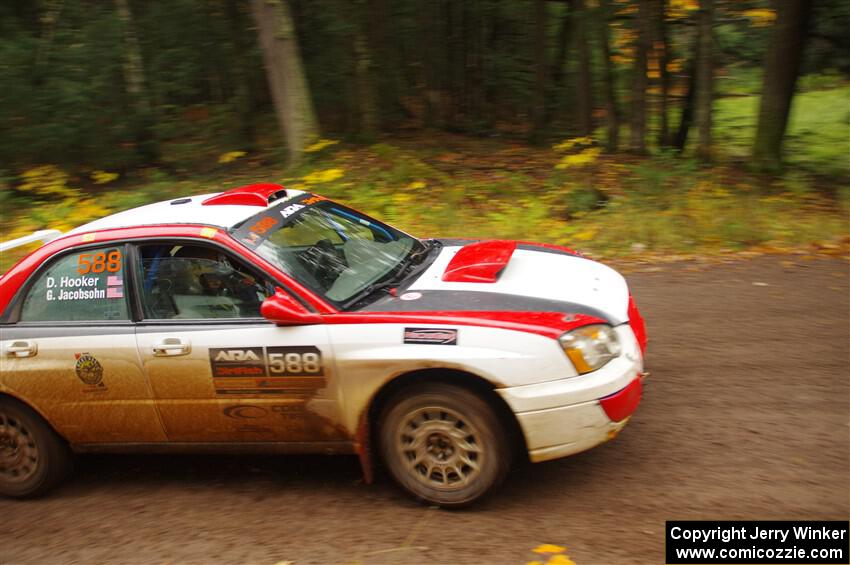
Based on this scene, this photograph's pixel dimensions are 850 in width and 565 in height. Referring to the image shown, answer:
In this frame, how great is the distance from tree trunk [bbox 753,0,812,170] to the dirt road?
609cm

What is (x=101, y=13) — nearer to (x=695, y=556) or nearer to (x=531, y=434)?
(x=531, y=434)

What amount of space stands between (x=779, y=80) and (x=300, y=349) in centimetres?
955

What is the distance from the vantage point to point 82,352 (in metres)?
4.59

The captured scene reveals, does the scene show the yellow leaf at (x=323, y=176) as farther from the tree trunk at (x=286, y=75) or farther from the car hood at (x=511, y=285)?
the car hood at (x=511, y=285)

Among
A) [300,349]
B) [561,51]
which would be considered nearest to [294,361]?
[300,349]

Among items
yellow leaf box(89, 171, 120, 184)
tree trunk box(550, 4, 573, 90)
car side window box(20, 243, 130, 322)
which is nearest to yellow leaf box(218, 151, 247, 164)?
yellow leaf box(89, 171, 120, 184)

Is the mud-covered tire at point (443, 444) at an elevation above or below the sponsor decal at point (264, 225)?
below

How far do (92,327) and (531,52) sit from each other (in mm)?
11687

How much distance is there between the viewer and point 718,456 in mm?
A: 4457

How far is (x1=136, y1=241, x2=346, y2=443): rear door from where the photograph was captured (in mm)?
4262

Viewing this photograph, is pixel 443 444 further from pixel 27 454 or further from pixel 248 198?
pixel 27 454

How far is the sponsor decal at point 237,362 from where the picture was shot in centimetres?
430

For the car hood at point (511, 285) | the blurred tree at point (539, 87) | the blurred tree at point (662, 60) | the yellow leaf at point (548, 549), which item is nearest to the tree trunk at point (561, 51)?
the blurred tree at point (539, 87)

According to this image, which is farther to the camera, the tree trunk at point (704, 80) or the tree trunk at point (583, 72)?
the tree trunk at point (583, 72)
